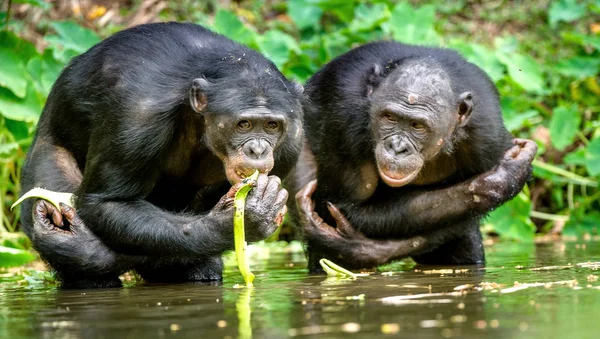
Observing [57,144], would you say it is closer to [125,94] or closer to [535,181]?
[125,94]

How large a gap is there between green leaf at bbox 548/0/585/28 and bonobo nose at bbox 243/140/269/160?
1139cm

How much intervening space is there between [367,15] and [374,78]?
6763 millimetres

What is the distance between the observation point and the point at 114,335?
15.8 ft

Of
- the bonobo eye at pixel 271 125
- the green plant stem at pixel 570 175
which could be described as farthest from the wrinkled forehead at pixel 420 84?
the green plant stem at pixel 570 175

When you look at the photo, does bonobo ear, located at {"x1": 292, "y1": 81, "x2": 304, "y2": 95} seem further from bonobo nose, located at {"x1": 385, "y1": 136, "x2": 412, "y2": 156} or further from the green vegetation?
the green vegetation

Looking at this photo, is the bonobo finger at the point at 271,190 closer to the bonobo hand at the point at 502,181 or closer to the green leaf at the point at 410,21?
the bonobo hand at the point at 502,181

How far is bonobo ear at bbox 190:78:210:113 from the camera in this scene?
7797 mm

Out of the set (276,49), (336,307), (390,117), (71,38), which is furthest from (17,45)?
(336,307)

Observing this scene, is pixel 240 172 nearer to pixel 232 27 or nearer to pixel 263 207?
pixel 263 207

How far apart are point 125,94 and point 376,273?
8.93ft

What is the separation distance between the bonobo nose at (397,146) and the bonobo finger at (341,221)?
→ 0.94 metres

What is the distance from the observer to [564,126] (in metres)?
14.4

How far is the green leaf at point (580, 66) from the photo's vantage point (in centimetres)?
1599

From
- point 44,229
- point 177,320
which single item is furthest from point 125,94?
point 177,320
